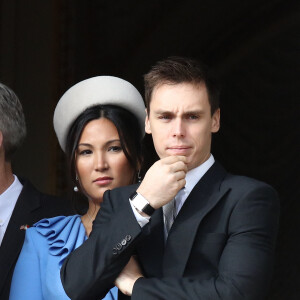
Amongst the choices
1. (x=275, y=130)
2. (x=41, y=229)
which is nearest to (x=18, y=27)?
(x=275, y=130)

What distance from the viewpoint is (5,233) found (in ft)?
10.4

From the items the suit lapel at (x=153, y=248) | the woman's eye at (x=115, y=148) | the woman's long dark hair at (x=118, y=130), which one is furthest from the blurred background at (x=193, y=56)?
the suit lapel at (x=153, y=248)

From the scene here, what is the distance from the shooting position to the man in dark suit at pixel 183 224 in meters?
2.33

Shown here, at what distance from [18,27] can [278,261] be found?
1.76 meters

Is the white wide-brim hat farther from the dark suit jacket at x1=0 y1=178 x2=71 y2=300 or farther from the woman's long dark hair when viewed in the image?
the dark suit jacket at x1=0 y1=178 x2=71 y2=300

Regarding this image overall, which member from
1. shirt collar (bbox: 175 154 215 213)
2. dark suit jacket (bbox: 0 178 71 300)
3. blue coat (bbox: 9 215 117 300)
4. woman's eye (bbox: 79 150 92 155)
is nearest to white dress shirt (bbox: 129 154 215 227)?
shirt collar (bbox: 175 154 215 213)

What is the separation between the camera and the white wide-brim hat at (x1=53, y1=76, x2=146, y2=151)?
123 inches

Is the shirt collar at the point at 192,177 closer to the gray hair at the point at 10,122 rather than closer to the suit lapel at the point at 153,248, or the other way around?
the suit lapel at the point at 153,248

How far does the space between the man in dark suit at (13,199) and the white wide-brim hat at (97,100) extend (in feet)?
0.52

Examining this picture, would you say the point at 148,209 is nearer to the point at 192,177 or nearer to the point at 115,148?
the point at 192,177

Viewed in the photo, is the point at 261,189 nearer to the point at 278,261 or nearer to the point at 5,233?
the point at 5,233

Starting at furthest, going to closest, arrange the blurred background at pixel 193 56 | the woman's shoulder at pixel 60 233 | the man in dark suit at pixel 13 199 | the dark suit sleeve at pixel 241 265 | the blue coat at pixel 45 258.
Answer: the blurred background at pixel 193 56 → the man in dark suit at pixel 13 199 → the woman's shoulder at pixel 60 233 → the blue coat at pixel 45 258 → the dark suit sleeve at pixel 241 265

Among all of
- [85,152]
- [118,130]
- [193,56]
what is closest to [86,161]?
[85,152]

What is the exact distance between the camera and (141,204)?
243 centimetres
